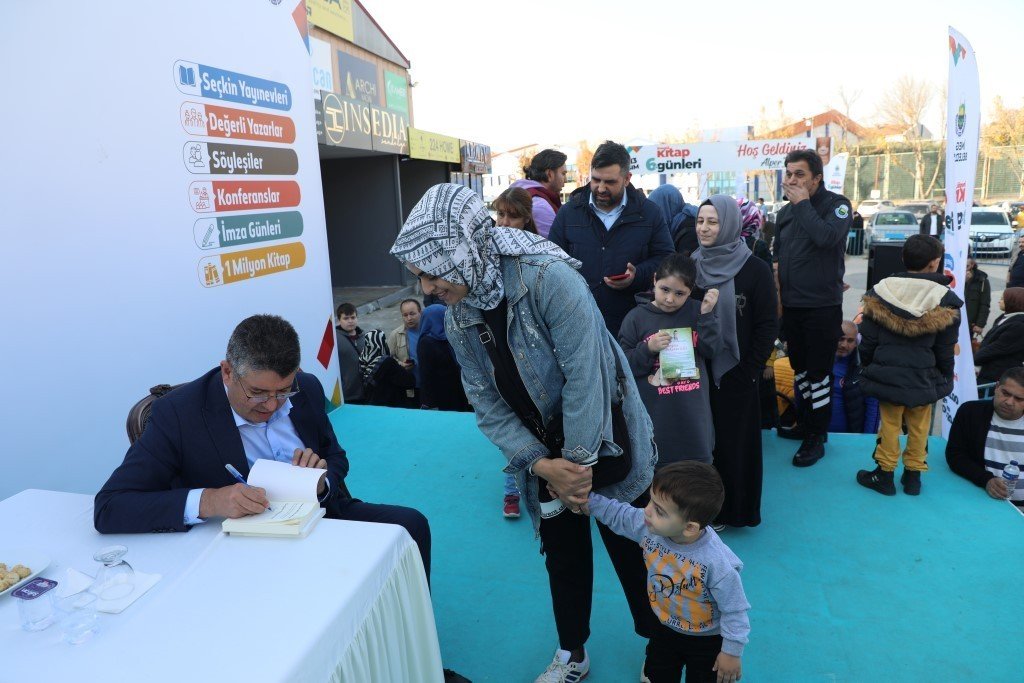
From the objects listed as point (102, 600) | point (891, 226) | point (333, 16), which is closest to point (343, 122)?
point (333, 16)

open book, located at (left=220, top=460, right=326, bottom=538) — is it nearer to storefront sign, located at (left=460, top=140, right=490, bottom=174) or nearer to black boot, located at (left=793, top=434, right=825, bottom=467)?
black boot, located at (left=793, top=434, right=825, bottom=467)

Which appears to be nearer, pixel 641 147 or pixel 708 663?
pixel 708 663

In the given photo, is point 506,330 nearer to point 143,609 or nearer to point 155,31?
point 143,609

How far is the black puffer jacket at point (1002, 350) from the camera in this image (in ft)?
13.8

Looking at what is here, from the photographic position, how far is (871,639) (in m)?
2.28

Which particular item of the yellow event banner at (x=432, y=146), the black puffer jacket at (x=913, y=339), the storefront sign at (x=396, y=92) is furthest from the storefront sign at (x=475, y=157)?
the black puffer jacket at (x=913, y=339)

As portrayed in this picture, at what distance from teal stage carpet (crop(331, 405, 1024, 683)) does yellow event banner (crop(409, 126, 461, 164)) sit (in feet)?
35.5

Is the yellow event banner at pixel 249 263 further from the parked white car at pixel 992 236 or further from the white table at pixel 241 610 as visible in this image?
the parked white car at pixel 992 236

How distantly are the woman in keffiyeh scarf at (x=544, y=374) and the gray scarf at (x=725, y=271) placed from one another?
0.93 meters

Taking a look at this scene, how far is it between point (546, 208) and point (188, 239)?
2.04m

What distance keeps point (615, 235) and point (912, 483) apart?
1.96m

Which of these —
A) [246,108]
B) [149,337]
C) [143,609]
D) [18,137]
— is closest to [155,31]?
[246,108]

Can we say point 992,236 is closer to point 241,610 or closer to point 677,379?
point 677,379

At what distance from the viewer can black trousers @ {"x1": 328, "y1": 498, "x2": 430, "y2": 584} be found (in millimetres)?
2121
